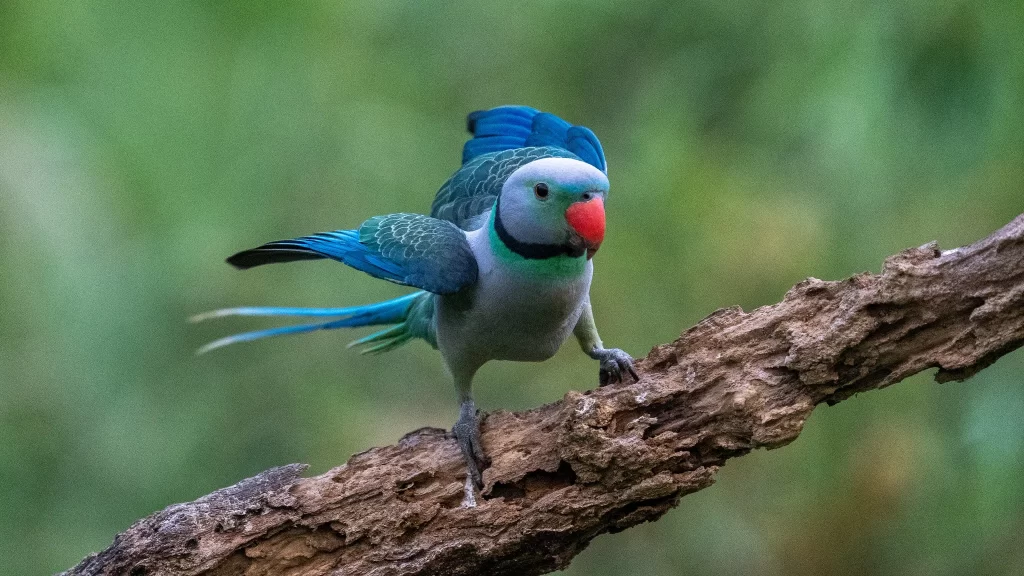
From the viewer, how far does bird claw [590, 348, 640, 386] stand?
7.85 feet

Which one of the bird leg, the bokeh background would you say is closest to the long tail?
the bird leg

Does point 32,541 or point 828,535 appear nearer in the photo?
point 828,535

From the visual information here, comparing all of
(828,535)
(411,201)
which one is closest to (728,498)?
(828,535)

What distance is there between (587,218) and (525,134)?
37.4 inches

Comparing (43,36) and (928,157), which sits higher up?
(43,36)

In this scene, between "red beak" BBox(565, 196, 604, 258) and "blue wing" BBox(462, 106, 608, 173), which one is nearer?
"red beak" BBox(565, 196, 604, 258)

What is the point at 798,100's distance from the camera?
10.3 feet

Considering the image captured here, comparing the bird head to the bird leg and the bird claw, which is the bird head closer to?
the bird claw

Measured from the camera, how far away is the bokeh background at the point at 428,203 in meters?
2.96

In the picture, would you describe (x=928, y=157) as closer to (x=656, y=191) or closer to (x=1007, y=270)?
(x=656, y=191)

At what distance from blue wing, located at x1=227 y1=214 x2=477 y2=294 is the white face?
0.64 ft

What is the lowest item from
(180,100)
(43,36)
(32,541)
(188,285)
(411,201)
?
(32,541)

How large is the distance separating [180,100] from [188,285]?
2.61 ft

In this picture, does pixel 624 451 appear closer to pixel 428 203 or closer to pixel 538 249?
pixel 538 249
